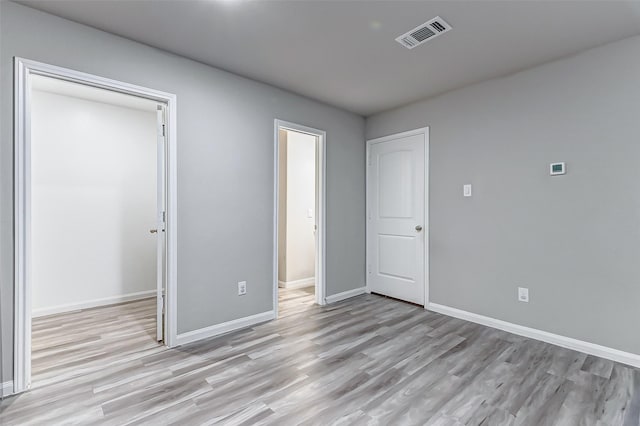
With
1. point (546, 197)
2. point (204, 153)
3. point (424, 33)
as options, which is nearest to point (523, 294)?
point (546, 197)

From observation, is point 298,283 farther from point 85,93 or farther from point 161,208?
point 85,93

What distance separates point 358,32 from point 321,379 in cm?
248

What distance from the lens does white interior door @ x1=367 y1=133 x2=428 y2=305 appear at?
12.3 feet

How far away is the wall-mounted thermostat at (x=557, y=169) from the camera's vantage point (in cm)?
266

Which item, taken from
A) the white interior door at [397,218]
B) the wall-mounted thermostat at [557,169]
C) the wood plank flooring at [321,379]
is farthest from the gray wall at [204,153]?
the wall-mounted thermostat at [557,169]

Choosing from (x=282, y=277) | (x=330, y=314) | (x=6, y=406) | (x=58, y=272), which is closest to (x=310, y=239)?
(x=282, y=277)

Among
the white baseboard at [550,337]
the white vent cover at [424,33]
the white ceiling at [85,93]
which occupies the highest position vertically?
the white ceiling at [85,93]

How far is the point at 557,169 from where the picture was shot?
A: 2.69m

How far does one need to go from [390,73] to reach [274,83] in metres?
1.17

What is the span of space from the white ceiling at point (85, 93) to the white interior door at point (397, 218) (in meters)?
2.80

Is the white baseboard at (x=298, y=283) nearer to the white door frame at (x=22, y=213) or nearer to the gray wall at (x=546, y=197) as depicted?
the gray wall at (x=546, y=197)

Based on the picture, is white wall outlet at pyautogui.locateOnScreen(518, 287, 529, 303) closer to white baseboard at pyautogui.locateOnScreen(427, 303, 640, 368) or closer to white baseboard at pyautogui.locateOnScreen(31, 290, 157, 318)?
white baseboard at pyautogui.locateOnScreen(427, 303, 640, 368)

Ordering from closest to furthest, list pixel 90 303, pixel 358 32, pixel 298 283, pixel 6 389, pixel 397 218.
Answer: pixel 6 389
pixel 358 32
pixel 90 303
pixel 397 218
pixel 298 283

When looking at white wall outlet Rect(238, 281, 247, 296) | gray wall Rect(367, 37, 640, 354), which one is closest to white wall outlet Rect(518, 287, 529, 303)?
A: gray wall Rect(367, 37, 640, 354)
